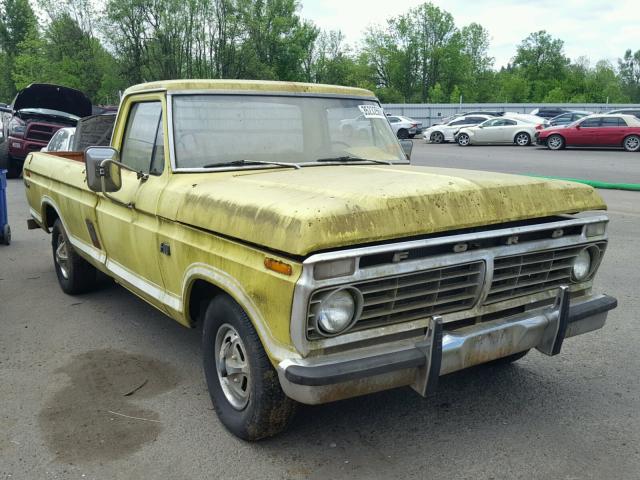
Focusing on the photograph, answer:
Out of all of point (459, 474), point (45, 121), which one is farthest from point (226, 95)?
point (45, 121)

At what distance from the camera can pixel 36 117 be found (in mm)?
16969

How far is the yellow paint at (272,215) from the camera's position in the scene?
2.88 m

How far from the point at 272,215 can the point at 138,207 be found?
5.20 ft

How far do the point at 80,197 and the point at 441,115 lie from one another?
4590cm

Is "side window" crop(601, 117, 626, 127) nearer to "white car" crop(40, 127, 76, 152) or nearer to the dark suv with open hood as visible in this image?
the dark suv with open hood

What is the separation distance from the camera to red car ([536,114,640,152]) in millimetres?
24391

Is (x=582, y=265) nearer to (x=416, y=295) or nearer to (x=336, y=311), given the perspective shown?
(x=416, y=295)

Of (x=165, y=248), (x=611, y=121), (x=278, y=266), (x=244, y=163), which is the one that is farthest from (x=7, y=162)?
(x=611, y=121)

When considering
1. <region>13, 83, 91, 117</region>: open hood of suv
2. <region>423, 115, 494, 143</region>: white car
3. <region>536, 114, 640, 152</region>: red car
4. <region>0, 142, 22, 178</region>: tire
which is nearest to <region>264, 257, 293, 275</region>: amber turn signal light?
<region>13, 83, 91, 117</region>: open hood of suv

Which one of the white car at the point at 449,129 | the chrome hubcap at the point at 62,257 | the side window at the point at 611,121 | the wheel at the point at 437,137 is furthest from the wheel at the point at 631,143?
the chrome hubcap at the point at 62,257

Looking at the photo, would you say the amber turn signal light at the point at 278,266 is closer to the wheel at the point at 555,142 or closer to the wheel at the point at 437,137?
the wheel at the point at 555,142

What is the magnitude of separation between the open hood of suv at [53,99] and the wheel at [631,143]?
19.0m

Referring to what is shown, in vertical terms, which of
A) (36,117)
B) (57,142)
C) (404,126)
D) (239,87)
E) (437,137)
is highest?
(239,87)

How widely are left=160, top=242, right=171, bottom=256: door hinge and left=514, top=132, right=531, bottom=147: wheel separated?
2759 centimetres
